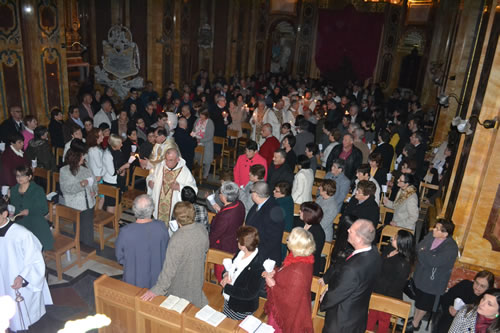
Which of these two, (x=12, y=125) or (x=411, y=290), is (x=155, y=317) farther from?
(x=12, y=125)

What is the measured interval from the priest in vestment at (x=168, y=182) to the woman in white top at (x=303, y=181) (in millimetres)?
1554

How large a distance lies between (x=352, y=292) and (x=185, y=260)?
5.11 feet

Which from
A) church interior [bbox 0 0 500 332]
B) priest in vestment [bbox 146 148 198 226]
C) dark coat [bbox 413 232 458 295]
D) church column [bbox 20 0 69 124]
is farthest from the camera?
church column [bbox 20 0 69 124]

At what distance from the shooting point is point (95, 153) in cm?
587

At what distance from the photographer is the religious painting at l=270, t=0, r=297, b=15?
21.0 metres

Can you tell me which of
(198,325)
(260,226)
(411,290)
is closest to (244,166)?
(260,226)

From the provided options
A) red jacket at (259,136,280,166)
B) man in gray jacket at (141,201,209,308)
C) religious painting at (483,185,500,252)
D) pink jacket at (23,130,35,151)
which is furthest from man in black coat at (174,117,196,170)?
religious painting at (483,185,500,252)

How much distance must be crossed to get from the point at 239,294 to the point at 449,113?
8667mm

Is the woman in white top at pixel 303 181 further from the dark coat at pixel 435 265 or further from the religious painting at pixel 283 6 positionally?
the religious painting at pixel 283 6

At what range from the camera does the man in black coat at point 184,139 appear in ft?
24.7

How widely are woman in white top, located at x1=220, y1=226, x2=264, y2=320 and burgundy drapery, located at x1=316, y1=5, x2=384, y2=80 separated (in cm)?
1931

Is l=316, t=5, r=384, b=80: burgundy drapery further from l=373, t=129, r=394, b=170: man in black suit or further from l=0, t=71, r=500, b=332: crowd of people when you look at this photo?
l=373, t=129, r=394, b=170: man in black suit

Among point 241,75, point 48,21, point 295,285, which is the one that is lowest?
point 241,75

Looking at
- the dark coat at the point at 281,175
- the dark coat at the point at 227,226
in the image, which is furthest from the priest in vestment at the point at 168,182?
the dark coat at the point at 281,175
